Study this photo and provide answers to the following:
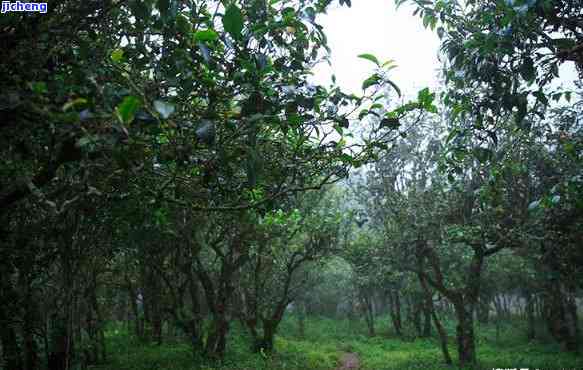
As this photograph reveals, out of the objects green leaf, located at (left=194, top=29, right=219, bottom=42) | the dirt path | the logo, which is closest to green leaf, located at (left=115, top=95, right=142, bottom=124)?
green leaf, located at (left=194, top=29, right=219, bottom=42)

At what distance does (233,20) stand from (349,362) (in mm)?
18740

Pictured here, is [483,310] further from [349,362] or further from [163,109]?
[163,109]

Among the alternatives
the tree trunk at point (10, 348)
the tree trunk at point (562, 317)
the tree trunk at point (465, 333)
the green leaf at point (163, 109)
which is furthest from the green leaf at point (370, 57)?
the tree trunk at point (562, 317)

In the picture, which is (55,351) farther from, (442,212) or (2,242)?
(442,212)

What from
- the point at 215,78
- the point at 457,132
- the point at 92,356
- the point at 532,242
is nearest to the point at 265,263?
the point at 92,356

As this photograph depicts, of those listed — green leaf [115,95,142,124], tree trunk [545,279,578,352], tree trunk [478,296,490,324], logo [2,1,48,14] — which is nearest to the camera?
green leaf [115,95,142,124]

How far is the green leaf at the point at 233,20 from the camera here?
2.31 metres

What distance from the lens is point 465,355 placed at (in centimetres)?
1516

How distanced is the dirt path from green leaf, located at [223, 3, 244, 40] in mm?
16363

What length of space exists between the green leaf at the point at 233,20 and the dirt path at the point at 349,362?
53.7 feet

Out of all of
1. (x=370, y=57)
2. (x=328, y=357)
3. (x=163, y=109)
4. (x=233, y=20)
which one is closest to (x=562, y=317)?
(x=328, y=357)

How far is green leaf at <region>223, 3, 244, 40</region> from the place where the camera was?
231 centimetres

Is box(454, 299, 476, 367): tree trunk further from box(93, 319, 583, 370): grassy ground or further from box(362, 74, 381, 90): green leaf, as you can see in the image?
box(362, 74, 381, 90): green leaf

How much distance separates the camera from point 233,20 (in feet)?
7.69
